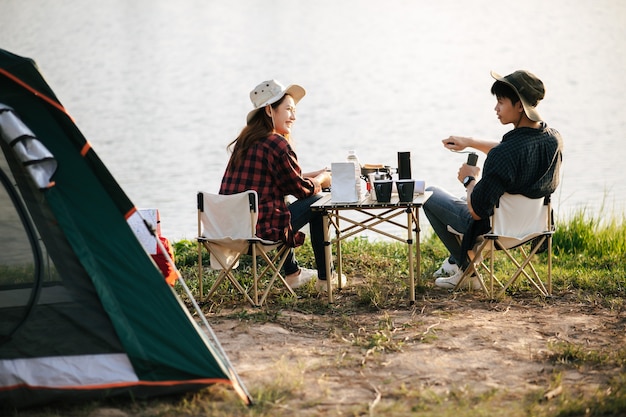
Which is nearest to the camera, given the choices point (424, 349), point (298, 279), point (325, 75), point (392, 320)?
point (424, 349)

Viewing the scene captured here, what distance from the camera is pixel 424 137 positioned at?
12570 millimetres

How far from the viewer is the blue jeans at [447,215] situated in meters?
5.13

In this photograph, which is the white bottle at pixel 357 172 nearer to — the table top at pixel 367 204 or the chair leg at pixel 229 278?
the table top at pixel 367 204

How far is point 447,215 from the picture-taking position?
5223 mm

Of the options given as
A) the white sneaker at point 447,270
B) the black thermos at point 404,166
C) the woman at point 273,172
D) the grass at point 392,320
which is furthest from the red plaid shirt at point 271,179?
the white sneaker at point 447,270

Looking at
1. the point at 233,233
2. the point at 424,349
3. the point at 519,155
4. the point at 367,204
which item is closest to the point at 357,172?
the point at 367,204

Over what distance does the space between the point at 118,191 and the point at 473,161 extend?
2.19 metres

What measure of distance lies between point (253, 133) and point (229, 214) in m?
0.48

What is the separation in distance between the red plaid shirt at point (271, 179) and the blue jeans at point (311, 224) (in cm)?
14

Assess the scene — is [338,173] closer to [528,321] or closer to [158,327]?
[528,321]

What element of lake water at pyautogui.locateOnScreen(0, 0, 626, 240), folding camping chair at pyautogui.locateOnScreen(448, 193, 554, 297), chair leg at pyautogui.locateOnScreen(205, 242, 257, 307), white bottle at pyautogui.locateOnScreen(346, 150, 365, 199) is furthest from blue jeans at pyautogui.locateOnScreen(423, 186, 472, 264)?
lake water at pyautogui.locateOnScreen(0, 0, 626, 240)

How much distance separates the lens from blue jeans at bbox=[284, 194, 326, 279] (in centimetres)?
516

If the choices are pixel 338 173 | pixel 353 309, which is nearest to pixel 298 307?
pixel 353 309

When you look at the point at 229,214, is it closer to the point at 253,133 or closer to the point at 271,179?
the point at 271,179
